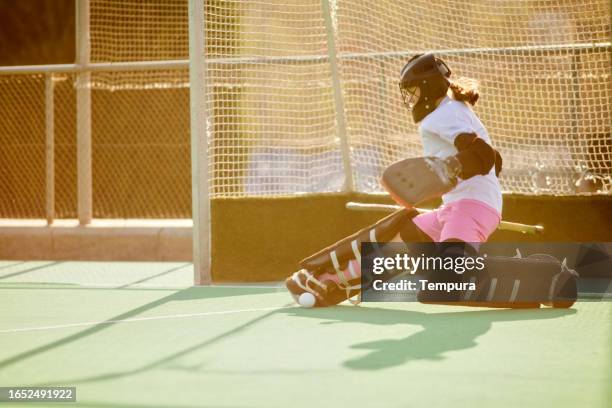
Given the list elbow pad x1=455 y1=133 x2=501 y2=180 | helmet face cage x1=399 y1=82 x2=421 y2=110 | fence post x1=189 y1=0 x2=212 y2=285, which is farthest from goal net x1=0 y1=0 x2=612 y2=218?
elbow pad x1=455 y1=133 x2=501 y2=180

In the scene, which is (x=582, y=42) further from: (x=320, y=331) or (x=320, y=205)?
(x=320, y=331)

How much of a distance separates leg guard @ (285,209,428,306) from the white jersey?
0.95 feet

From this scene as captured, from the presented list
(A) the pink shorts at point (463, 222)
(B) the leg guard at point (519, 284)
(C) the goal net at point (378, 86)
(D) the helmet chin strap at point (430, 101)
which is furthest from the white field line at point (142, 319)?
(C) the goal net at point (378, 86)

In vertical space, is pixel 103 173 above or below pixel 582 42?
below

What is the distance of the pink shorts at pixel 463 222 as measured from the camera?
5823mm

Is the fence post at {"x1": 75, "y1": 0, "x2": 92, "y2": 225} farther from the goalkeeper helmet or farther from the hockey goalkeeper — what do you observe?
the goalkeeper helmet

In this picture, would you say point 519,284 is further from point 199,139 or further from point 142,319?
point 199,139

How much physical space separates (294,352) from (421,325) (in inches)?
37.6

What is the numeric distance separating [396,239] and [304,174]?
2222mm

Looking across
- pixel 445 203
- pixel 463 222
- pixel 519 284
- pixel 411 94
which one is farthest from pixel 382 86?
pixel 519 284

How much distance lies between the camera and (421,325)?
524cm

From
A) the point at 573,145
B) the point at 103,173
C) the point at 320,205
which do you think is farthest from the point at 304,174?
the point at 103,173

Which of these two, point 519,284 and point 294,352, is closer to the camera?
point 294,352

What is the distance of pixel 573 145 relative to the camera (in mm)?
7660
